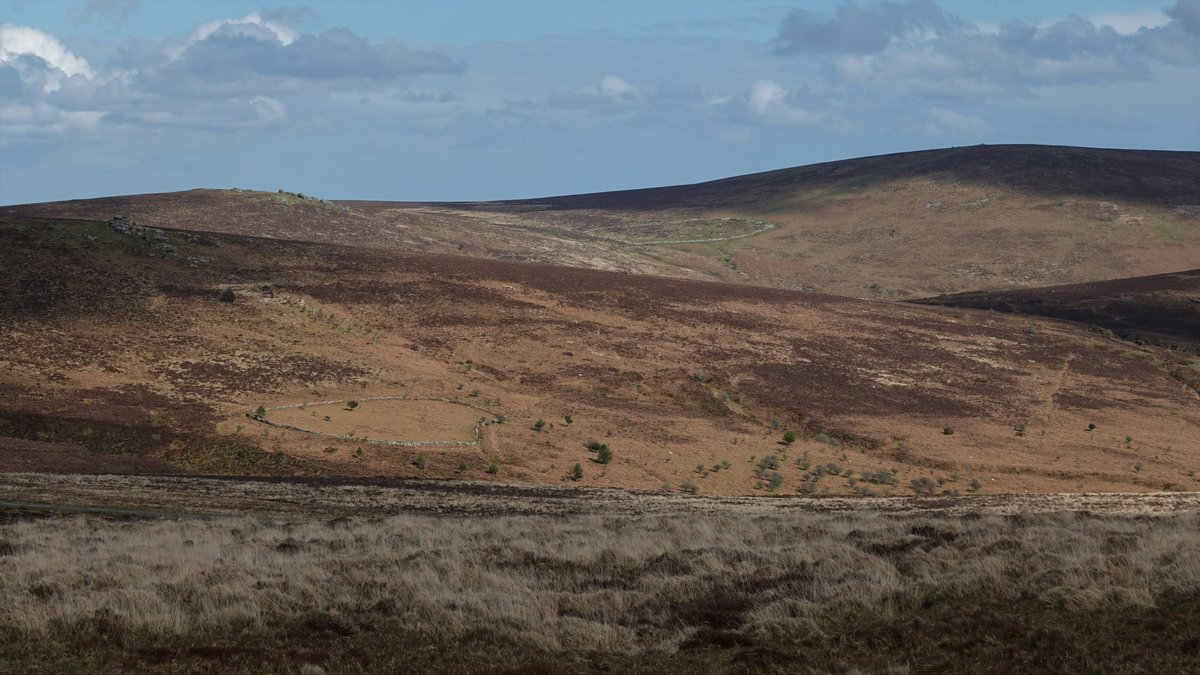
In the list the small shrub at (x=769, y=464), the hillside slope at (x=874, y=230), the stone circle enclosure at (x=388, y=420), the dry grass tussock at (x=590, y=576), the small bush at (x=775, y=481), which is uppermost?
the hillside slope at (x=874, y=230)

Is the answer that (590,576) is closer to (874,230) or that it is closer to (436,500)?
(436,500)

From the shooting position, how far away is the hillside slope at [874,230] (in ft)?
424

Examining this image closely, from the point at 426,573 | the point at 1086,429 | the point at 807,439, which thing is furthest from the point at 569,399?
the point at 426,573

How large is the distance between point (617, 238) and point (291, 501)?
475 ft

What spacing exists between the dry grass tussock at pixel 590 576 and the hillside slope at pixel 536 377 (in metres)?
22.8

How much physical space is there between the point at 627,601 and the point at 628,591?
2.57ft

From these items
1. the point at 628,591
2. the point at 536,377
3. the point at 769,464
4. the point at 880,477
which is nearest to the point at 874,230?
the point at 536,377

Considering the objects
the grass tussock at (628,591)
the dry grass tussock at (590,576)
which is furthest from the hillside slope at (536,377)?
the grass tussock at (628,591)

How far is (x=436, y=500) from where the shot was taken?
36.7 meters

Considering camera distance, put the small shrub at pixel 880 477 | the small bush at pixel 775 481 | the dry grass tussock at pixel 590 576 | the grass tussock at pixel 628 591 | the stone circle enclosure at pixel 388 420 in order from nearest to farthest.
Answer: the grass tussock at pixel 628 591 < the dry grass tussock at pixel 590 576 < the small bush at pixel 775 481 < the small shrub at pixel 880 477 < the stone circle enclosure at pixel 388 420

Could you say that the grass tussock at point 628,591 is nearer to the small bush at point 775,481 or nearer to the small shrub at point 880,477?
the small bush at point 775,481

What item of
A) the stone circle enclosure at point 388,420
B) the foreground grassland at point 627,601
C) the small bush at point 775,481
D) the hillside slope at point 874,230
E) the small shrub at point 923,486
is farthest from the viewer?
the hillside slope at point 874,230

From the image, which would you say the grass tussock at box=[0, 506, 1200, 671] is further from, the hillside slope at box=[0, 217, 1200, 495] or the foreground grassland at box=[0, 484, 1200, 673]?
the hillside slope at box=[0, 217, 1200, 495]

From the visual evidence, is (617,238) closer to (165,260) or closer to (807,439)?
(165,260)
